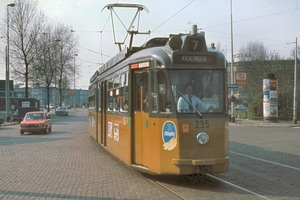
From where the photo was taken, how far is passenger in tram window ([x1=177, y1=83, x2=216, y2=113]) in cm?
843

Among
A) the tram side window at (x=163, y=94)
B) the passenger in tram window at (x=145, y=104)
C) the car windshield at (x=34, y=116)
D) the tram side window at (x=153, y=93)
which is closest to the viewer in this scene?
the tram side window at (x=163, y=94)

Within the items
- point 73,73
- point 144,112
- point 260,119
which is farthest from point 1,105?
point 144,112

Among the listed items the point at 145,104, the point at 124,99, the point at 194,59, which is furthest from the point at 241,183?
the point at 124,99

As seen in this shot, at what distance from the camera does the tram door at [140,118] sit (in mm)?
9219

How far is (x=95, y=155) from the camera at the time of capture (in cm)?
1430

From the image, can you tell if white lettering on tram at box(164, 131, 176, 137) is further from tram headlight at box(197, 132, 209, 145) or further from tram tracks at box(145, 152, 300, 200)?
tram tracks at box(145, 152, 300, 200)

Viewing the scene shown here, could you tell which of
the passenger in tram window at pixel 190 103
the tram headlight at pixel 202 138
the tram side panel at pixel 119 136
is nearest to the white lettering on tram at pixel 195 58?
the passenger in tram window at pixel 190 103

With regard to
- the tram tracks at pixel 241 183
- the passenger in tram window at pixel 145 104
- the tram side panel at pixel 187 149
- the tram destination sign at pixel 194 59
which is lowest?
the tram tracks at pixel 241 183

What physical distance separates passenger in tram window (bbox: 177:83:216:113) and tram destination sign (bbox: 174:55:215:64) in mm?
498

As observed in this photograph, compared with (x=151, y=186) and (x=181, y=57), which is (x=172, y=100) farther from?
(x=151, y=186)

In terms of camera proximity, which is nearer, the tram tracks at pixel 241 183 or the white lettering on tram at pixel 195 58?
the tram tracks at pixel 241 183

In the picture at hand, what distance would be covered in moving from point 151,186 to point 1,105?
2501 inches

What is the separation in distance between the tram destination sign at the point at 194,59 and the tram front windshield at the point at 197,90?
21 cm

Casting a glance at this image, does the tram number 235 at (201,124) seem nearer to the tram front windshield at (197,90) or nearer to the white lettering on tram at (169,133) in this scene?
the tram front windshield at (197,90)
